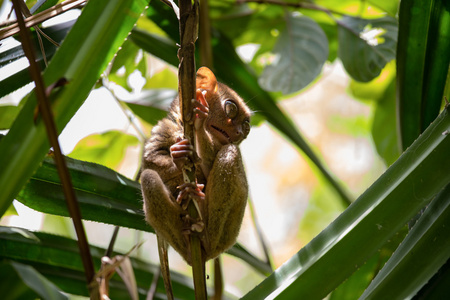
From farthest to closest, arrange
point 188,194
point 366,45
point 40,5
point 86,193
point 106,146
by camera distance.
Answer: point 366,45, point 106,146, point 86,193, point 188,194, point 40,5

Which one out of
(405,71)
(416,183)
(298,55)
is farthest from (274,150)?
(416,183)

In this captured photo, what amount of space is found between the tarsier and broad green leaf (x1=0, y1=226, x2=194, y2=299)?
0.34 metres

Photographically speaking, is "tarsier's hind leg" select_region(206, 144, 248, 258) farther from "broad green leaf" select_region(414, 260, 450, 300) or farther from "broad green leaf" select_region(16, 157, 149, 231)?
→ "broad green leaf" select_region(414, 260, 450, 300)

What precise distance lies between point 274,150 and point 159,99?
11.4 metres

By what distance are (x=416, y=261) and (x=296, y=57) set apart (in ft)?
8.09

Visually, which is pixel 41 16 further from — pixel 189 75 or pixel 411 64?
pixel 411 64

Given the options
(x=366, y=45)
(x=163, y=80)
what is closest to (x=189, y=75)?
(x=366, y=45)

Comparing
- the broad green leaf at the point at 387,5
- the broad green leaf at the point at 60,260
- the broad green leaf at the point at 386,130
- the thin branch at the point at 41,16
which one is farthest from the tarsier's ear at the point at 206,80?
the broad green leaf at the point at 387,5

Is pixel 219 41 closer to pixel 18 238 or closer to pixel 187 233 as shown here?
pixel 187 233

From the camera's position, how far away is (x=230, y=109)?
3480 millimetres

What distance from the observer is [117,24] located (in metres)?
1.70

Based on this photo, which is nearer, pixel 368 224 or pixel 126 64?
pixel 368 224

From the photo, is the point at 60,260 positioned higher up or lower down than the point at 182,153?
lower down

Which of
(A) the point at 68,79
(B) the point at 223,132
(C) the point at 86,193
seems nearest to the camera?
(A) the point at 68,79
